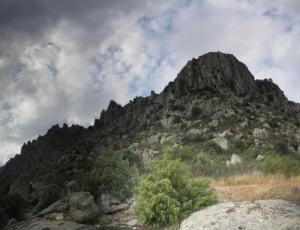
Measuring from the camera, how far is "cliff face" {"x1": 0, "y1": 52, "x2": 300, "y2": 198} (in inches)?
2948

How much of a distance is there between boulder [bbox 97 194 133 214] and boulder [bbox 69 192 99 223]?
1.14 meters

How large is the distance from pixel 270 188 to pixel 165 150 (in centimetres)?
611

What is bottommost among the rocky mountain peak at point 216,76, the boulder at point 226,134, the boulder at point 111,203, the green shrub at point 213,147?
the boulder at point 111,203

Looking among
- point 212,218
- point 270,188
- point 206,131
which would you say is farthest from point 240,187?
point 206,131

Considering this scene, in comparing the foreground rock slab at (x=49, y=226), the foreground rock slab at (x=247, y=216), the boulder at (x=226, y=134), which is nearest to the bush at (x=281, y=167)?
the foreground rock slab at (x=247, y=216)

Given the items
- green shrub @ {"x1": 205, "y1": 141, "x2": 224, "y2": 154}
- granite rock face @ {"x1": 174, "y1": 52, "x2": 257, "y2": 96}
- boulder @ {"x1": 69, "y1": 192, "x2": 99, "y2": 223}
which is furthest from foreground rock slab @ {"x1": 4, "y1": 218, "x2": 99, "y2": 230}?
granite rock face @ {"x1": 174, "y1": 52, "x2": 257, "y2": 96}

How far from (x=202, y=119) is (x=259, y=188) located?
188ft

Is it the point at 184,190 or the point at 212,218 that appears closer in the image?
the point at 212,218

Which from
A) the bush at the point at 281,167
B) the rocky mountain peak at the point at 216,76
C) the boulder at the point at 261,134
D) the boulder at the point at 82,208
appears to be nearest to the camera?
the boulder at the point at 82,208

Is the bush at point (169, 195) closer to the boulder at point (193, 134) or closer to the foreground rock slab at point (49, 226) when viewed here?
the foreground rock slab at point (49, 226)

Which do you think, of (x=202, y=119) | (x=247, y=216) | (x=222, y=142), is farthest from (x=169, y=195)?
(x=202, y=119)

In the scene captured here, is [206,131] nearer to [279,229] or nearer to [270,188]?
[270,188]

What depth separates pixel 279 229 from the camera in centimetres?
1180

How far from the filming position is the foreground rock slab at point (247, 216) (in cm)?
1308
